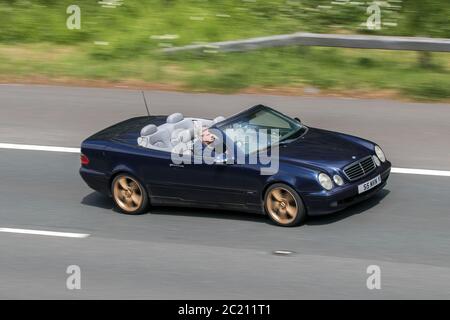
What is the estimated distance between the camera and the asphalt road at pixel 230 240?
10656mm

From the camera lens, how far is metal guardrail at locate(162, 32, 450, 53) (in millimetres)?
18219

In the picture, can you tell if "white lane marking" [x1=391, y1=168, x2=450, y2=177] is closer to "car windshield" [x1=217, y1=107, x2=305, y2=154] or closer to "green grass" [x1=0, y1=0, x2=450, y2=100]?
"car windshield" [x1=217, y1=107, x2=305, y2=154]

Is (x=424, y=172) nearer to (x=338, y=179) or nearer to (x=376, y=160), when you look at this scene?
(x=376, y=160)

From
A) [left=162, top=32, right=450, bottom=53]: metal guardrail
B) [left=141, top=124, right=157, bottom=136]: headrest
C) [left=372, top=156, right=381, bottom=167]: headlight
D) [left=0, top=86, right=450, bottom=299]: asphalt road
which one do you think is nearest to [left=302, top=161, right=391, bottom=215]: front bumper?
[left=0, top=86, right=450, bottom=299]: asphalt road

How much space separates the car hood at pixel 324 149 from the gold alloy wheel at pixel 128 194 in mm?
2014

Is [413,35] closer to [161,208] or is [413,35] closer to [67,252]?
[161,208]

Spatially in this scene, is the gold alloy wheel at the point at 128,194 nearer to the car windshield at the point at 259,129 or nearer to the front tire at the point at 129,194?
the front tire at the point at 129,194

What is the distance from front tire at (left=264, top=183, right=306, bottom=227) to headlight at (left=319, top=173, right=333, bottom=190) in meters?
0.33

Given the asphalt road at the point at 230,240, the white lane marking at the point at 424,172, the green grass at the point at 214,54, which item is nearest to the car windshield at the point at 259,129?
the asphalt road at the point at 230,240

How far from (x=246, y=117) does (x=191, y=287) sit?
3.27 m

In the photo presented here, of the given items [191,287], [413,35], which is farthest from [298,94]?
[191,287]

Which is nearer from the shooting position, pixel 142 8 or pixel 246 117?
pixel 246 117
